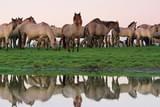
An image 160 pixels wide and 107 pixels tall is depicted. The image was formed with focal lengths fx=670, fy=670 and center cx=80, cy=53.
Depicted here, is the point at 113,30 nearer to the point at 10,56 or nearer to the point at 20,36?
the point at 20,36

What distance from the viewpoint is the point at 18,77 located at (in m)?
26.7

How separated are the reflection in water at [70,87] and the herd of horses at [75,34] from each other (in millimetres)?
15704

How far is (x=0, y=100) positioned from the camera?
18594 mm

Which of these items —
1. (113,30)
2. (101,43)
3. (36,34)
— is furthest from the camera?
(113,30)

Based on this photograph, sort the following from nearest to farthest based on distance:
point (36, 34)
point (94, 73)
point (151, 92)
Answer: point (151, 92) → point (94, 73) → point (36, 34)

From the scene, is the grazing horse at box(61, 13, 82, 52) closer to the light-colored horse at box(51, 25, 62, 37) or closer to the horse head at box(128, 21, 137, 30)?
the light-colored horse at box(51, 25, 62, 37)

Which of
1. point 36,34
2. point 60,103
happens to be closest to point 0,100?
point 60,103

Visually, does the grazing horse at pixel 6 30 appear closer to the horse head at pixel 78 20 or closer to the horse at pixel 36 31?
the horse at pixel 36 31

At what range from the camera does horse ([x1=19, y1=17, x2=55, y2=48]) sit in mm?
44938

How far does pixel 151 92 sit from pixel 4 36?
2743 centimetres

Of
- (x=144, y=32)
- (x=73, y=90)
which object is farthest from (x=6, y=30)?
(x=73, y=90)

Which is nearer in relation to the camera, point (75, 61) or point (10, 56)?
point (75, 61)

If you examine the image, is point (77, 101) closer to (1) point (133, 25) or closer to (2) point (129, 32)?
(2) point (129, 32)

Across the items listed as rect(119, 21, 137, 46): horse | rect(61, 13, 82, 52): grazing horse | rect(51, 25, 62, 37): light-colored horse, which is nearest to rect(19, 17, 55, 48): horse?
rect(61, 13, 82, 52): grazing horse
